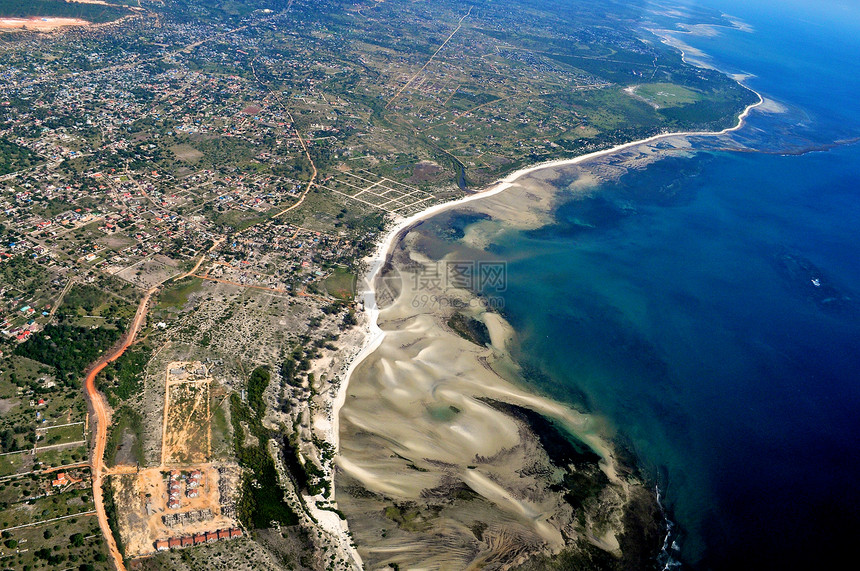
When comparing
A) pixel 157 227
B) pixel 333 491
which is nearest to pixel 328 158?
pixel 157 227

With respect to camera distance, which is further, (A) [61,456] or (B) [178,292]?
(B) [178,292]

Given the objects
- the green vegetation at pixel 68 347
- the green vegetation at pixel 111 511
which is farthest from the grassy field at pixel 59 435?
the green vegetation at pixel 68 347

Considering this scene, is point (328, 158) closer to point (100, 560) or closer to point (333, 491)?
point (333, 491)

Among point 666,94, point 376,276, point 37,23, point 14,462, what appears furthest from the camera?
point 666,94

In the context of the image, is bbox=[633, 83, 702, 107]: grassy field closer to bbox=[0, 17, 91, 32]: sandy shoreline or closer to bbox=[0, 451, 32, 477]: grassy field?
bbox=[0, 451, 32, 477]: grassy field

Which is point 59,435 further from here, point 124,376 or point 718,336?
point 718,336

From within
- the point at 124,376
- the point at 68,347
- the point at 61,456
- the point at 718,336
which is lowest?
the point at 61,456

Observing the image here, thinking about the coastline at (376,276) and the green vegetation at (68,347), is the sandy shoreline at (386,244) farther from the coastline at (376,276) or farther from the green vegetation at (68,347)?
the green vegetation at (68,347)

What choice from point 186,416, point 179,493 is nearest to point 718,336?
point 186,416
